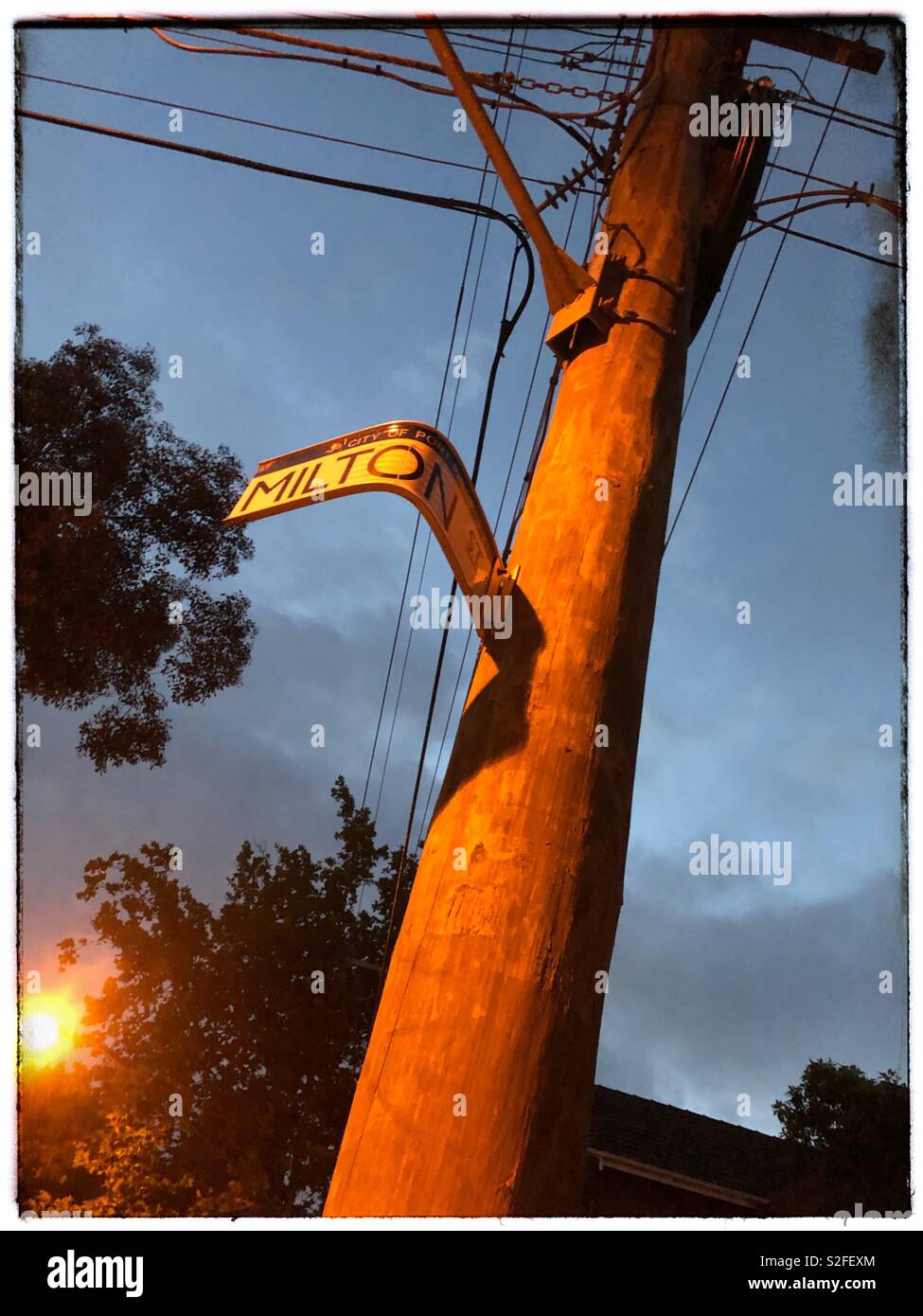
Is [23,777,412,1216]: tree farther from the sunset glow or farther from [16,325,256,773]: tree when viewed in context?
[16,325,256,773]: tree

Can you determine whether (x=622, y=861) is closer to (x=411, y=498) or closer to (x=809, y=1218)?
(x=809, y=1218)

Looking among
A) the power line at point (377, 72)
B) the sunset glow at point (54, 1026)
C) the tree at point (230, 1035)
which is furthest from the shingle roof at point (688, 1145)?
the power line at point (377, 72)

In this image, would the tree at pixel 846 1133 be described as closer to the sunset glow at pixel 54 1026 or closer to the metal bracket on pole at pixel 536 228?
the sunset glow at pixel 54 1026

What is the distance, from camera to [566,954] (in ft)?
8.15

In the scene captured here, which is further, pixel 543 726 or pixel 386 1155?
pixel 543 726

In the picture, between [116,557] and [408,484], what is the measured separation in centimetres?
935

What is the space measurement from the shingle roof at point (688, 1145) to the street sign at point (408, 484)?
15.5 m

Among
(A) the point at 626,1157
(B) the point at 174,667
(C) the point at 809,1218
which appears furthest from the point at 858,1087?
(C) the point at 809,1218

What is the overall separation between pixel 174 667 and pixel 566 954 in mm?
11462

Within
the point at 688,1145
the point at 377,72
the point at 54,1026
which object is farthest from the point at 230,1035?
the point at 377,72

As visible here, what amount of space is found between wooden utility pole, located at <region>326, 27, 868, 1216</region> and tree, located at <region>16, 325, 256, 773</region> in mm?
8189

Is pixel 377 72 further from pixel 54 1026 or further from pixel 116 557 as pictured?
pixel 54 1026

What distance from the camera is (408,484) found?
305 centimetres

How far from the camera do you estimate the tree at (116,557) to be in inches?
431
